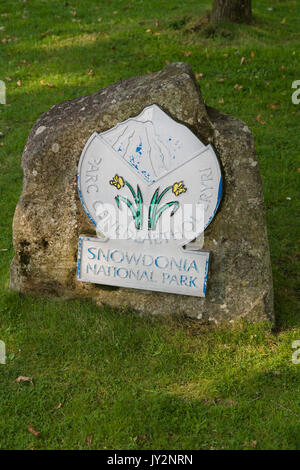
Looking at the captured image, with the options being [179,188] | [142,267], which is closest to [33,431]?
[142,267]

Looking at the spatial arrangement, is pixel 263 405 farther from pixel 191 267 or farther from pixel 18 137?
pixel 18 137

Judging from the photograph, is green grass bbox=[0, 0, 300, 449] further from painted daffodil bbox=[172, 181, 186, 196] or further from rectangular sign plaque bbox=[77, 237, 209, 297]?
painted daffodil bbox=[172, 181, 186, 196]

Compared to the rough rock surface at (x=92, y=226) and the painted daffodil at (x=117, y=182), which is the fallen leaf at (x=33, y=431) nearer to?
the rough rock surface at (x=92, y=226)

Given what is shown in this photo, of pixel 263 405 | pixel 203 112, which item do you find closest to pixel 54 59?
pixel 203 112

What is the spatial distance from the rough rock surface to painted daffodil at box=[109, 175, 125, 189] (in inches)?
12.5

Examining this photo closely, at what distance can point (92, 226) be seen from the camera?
432cm

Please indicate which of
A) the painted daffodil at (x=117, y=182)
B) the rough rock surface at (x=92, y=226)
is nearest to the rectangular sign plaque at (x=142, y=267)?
the rough rock surface at (x=92, y=226)

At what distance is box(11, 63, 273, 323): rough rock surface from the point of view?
3.98 meters

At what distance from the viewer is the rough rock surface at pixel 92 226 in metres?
3.98

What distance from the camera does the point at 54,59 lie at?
889 centimetres

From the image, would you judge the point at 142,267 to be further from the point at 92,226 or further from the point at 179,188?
the point at 179,188

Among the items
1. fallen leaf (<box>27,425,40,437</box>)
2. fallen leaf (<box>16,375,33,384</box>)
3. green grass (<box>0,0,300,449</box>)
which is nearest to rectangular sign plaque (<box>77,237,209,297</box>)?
green grass (<box>0,0,300,449</box>)

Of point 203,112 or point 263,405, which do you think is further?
point 203,112

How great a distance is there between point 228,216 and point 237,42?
5395 mm
